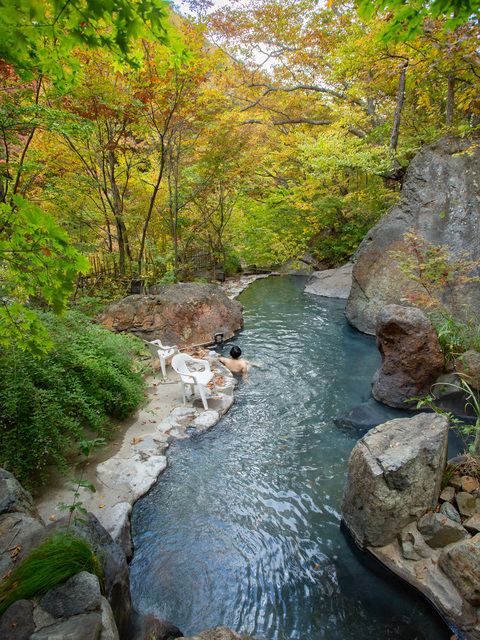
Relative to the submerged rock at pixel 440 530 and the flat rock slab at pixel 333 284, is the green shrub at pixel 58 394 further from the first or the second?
the flat rock slab at pixel 333 284

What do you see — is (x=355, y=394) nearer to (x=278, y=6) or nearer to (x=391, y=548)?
(x=391, y=548)

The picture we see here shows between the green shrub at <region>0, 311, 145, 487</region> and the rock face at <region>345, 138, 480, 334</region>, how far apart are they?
6757mm

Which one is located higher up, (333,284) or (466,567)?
(333,284)

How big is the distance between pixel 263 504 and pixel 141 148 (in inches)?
389

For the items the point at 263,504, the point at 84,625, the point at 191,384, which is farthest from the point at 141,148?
the point at 84,625

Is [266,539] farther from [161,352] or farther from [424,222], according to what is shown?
[424,222]

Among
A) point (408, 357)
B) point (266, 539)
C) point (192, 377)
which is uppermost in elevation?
point (408, 357)

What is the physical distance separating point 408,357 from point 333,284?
9.46 meters

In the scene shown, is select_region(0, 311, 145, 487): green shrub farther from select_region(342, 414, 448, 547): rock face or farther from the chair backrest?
select_region(342, 414, 448, 547): rock face

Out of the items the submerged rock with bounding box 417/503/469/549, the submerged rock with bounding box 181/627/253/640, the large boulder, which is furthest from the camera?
the submerged rock with bounding box 417/503/469/549

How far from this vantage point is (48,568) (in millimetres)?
1912

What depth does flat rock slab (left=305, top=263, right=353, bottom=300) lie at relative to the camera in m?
14.1

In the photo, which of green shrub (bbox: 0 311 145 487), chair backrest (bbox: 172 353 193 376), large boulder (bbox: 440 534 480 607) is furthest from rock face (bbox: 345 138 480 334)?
green shrub (bbox: 0 311 145 487)

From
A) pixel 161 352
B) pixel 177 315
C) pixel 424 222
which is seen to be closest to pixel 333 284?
pixel 424 222
